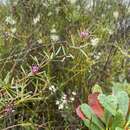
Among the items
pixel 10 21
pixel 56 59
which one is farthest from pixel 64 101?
pixel 10 21

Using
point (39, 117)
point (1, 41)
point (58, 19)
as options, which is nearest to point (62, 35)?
point (58, 19)

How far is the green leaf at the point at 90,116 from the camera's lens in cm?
247

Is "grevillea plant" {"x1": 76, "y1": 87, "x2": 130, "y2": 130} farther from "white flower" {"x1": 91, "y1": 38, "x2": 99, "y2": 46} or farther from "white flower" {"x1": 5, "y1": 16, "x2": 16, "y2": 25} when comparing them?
"white flower" {"x1": 5, "y1": 16, "x2": 16, "y2": 25}

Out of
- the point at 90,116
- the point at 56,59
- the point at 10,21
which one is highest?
the point at 10,21

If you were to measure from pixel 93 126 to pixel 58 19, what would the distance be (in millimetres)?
885

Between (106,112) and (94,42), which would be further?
(94,42)

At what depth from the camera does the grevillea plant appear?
241 centimetres

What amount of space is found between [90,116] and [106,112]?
0.08 m

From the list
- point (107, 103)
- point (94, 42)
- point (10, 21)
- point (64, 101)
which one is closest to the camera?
point (107, 103)

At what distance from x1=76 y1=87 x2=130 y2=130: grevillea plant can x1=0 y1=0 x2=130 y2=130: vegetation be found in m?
0.04

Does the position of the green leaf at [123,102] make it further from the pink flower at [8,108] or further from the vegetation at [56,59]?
the pink flower at [8,108]

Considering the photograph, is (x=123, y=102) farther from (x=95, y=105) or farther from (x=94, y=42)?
(x=94, y=42)

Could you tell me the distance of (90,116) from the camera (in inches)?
98.3

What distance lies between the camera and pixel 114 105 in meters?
2.41
